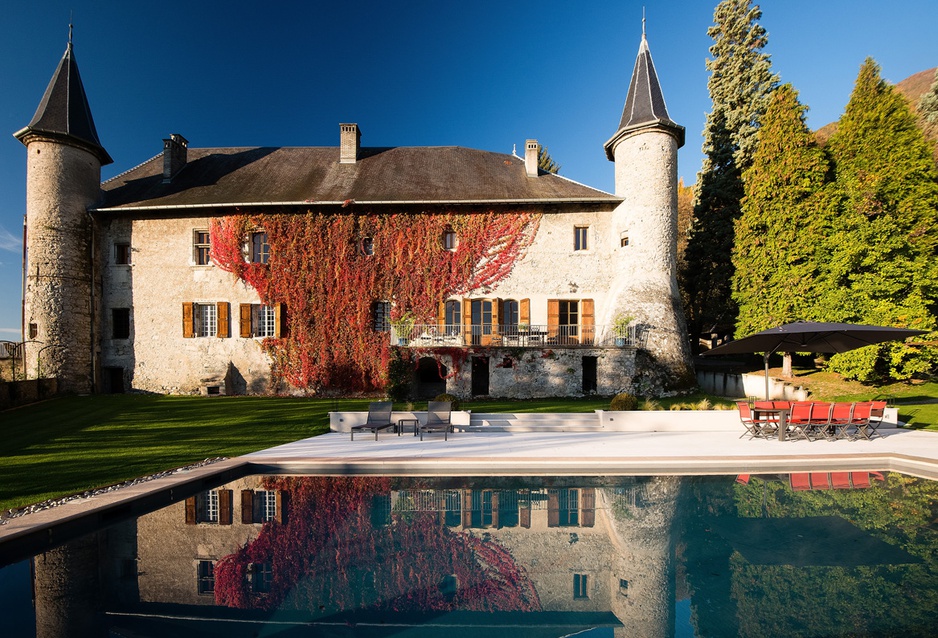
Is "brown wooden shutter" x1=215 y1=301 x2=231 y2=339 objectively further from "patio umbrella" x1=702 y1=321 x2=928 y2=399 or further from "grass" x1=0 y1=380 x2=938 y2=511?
"patio umbrella" x1=702 y1=321 x2=928 y2=399

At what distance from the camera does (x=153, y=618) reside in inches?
157

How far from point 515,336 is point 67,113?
75.2ft

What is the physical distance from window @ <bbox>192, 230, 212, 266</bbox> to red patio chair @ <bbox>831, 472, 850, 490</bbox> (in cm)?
2338

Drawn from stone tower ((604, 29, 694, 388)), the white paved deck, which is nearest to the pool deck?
the white paved deck

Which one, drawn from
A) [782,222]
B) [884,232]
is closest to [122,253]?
[782,222]

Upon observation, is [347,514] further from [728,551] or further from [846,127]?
[846,127]

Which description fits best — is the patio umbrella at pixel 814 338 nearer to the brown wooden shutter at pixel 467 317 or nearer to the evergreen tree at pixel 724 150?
the brown wooden shutter at pixel 467 317

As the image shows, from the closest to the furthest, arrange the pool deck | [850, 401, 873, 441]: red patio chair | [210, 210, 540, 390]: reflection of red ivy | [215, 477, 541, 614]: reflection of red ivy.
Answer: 1. [215, 477, 541, 614]: reflection of red ivy
2. the pool deck
3. [850, 401, 873, 441]: red patio chair
4. [210, 210, 540, 390]: reflection of red ivy

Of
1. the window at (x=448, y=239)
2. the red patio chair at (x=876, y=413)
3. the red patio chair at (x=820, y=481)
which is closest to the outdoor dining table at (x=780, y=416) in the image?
the red patio chair at (x=876, y=413)

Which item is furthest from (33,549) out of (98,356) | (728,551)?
(98,356)

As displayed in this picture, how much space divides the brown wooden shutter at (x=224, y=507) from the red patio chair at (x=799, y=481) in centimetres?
922

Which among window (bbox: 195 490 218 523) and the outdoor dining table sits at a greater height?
the outdoor dining table

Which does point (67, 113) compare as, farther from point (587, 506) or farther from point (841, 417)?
point (841, 417)

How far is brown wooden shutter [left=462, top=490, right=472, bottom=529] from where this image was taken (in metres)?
5.95
